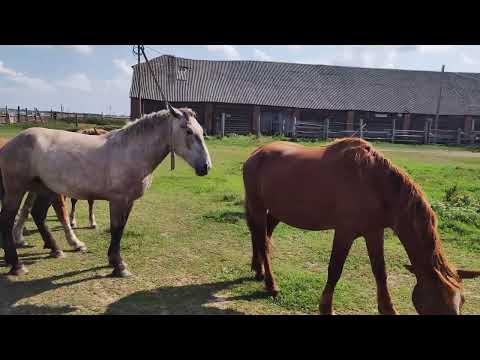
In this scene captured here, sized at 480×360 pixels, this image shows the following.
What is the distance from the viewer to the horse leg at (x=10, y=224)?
4.73 meters

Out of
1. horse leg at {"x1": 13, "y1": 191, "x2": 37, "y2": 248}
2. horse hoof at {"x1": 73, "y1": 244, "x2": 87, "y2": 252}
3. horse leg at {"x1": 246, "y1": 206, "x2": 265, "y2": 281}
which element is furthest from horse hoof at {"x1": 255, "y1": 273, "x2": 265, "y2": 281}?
horse leg at {"x1": 13, "y1": 191, "x2": 37, "y2": 248}

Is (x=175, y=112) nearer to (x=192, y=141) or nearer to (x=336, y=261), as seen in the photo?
(x=192, y=141)

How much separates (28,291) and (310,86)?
3549 centimetres

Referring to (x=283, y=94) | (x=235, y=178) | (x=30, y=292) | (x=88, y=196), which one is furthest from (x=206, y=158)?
(x=283, y=94)

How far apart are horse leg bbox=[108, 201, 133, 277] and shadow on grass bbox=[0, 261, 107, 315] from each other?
0.25 m

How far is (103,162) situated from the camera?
4.66 m

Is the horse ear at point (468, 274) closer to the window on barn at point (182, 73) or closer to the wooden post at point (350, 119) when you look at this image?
the window on barn at point (182, 73)

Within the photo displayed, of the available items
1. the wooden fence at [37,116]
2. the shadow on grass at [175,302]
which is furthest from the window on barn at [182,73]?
the shadow on grass at [175,302]

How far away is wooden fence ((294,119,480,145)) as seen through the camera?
32.8 meters

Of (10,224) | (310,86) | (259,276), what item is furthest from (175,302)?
(310,86)

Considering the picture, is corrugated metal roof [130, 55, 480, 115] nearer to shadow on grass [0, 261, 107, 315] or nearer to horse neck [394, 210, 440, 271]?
shadow on grass [0, 261, 107, 315]

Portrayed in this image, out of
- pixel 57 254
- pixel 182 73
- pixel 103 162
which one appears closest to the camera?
pixel 103 162
